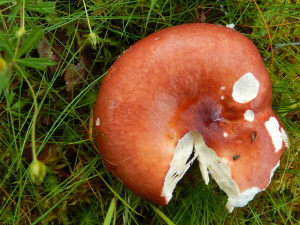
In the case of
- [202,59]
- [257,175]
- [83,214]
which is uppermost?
[202,59]

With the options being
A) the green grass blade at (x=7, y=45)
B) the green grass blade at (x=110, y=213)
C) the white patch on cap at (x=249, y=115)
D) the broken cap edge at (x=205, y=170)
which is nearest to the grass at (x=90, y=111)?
the green grass blade at (x=110, y=213)

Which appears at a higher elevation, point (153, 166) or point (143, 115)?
point (143, 115)

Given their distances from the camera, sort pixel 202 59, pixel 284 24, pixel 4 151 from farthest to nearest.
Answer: pixel 284 24 < pixel 4 151 < pixel 202 59

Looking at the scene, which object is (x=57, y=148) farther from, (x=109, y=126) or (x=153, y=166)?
(x=153, y=166)

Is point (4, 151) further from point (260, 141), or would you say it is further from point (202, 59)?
point (260, 141)

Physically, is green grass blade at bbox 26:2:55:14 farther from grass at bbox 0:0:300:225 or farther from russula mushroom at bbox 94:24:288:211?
russula mushroom at bbox 94:24:288:211

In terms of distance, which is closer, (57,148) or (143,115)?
(143,115)

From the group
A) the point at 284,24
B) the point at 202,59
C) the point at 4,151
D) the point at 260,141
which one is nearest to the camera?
the point at 202,59

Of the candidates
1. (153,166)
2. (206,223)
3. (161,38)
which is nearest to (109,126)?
(153,166)
